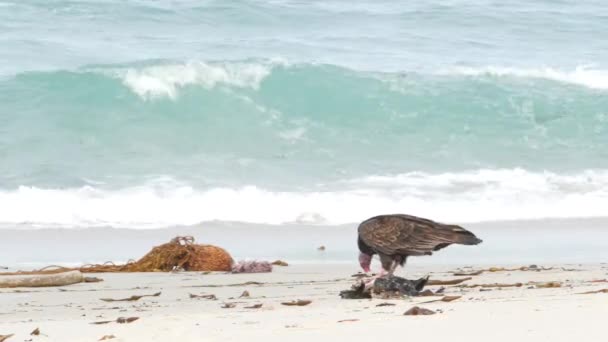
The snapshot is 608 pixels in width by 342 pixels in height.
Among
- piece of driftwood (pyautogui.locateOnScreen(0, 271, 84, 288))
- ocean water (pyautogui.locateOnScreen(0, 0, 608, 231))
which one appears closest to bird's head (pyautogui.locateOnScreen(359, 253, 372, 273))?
piece of driftwood (pyautogui.locateOnScreen(0, 271, 84, 288))

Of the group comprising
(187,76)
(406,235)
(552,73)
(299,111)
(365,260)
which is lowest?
(365,260)

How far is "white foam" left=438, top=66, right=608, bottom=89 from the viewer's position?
87.7 ft

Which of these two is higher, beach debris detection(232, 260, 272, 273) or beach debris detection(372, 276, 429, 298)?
beach debris detection(232, 260, 272, 273)

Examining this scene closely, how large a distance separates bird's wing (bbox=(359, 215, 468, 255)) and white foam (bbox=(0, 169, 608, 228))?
7.67 meters

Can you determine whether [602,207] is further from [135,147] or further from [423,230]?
[423,230]

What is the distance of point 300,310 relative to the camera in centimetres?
716

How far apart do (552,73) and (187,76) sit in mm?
8080

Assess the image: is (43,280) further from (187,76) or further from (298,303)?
(187,76)

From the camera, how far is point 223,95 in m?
24.2

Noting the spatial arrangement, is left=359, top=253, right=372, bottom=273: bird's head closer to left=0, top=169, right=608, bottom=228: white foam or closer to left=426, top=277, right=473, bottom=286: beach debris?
left=426, top=277, right=473, bottom=286: beach debris

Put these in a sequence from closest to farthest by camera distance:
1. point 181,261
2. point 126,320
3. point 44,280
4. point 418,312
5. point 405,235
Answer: point 418,312, point 126,320, point 405,235, point 44,280, point 181,261

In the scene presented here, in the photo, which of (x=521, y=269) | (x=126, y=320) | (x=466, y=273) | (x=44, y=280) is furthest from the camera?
(x=521, y=269)

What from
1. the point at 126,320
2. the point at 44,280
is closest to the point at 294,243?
the point at 44,280

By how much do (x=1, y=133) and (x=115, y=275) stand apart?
36.5 ft
